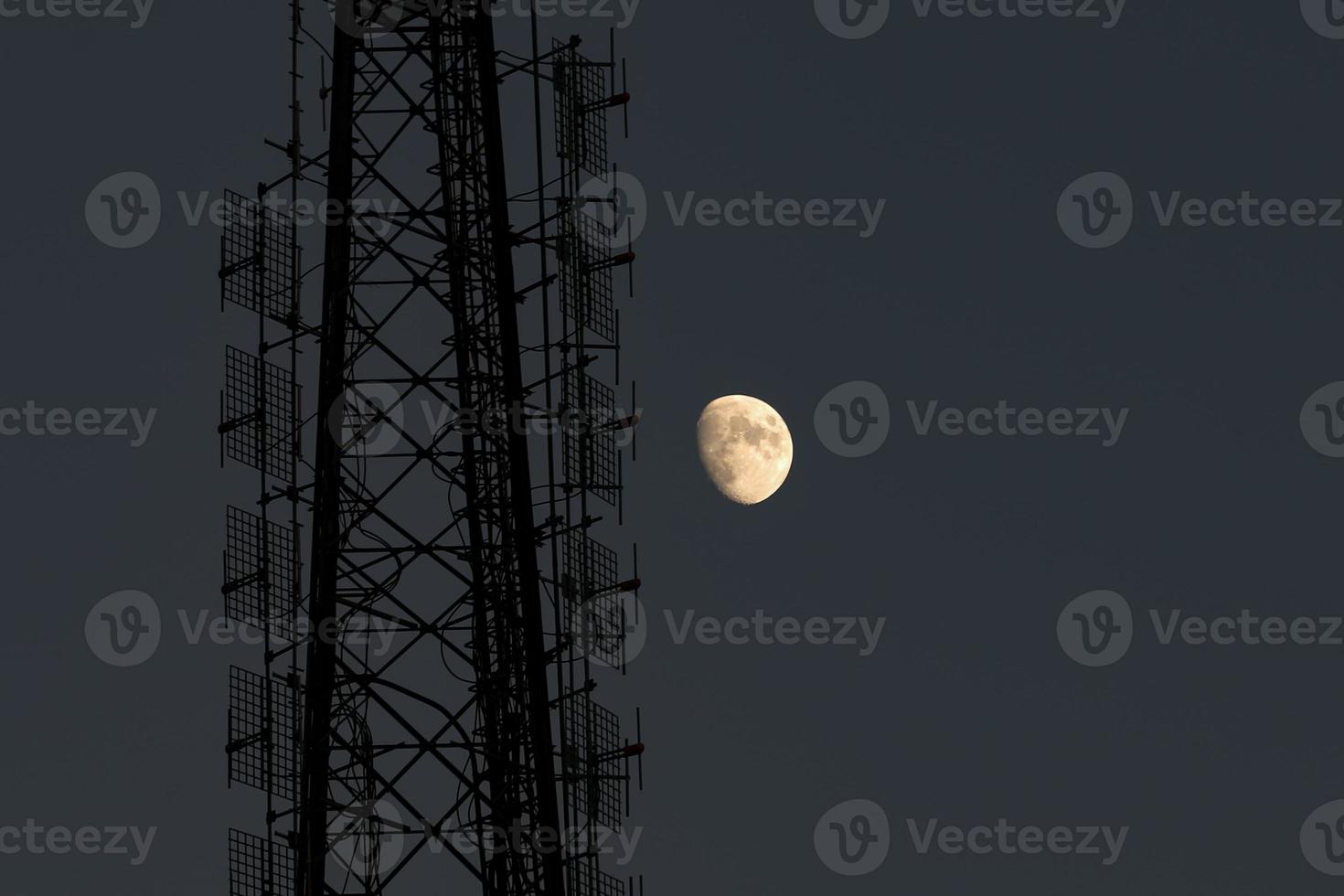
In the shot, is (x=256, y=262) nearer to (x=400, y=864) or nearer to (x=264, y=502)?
(x=264, y=502)

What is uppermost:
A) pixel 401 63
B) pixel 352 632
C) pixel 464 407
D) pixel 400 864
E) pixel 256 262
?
pixel 401 63

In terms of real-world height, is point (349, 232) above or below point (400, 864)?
above

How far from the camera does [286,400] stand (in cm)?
4244

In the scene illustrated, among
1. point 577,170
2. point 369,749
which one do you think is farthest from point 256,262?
point 369,749

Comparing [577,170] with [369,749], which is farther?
[577,170]

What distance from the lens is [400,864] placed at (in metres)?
40.2

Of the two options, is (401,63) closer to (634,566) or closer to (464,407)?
(464,407)

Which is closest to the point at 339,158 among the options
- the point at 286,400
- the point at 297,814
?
the point at 286,400

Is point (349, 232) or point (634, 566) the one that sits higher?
point (349, 232)

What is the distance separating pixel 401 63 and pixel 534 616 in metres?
8.97

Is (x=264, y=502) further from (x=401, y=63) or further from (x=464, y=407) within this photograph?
(x=401, y=63)

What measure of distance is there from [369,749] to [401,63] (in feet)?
35.3

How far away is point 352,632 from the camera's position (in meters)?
40.9

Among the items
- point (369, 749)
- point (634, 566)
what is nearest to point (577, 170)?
point (634, 566)
